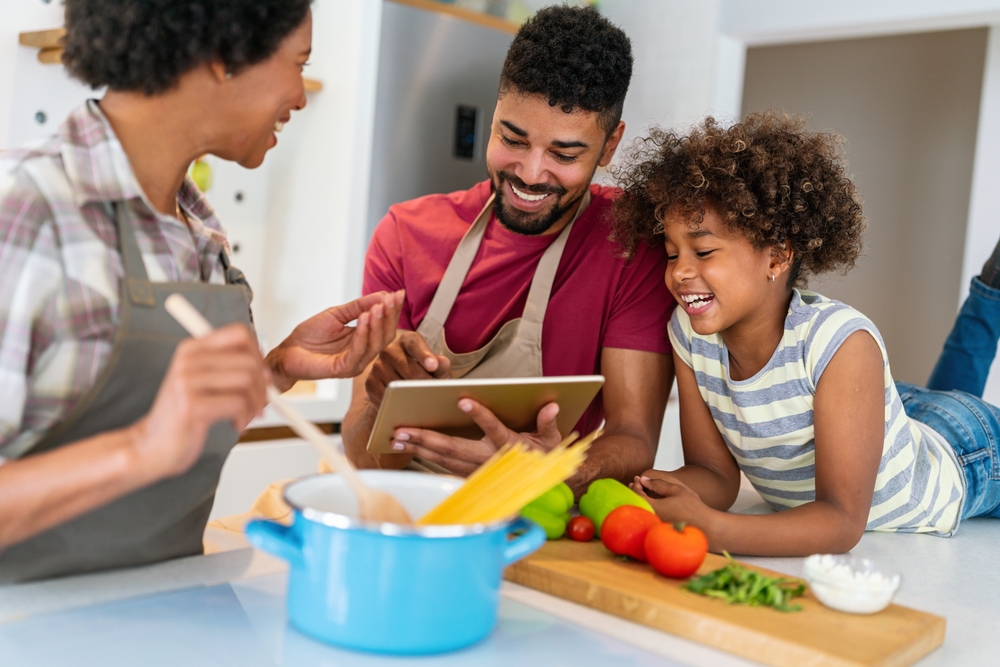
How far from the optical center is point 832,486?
1462mm

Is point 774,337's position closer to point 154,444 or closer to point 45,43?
point 154,444

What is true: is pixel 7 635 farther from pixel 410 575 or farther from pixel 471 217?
pixel 471 217

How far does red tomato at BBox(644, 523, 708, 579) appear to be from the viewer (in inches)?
43.4

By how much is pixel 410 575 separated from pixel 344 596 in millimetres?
72

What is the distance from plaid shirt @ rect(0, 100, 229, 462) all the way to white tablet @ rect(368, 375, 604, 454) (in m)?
0.36

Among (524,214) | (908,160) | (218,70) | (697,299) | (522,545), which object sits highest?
(908,160)

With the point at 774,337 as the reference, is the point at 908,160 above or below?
above

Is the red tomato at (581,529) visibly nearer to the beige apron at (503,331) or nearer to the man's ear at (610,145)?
the beige apron at (503,331)

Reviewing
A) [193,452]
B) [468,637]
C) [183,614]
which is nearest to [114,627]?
[183,614]

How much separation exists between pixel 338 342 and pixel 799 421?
0.79 metres

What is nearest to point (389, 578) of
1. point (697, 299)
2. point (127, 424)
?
point (127, 424)

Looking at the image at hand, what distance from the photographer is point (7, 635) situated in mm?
866

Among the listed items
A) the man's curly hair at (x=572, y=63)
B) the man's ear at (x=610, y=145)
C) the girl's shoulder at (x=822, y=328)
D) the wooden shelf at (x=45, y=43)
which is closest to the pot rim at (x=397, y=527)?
the girl's shoulder at (x=822, y=328)

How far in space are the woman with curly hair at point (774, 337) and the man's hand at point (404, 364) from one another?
40cm
